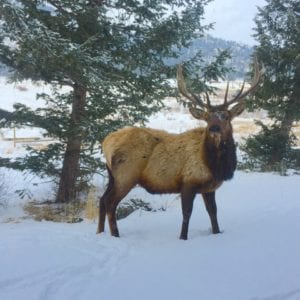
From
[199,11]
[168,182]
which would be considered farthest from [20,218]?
[199,11]

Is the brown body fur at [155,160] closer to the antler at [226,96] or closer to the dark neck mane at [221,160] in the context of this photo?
the dark neck mane at [221,160]

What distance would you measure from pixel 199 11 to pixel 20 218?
5715 mm

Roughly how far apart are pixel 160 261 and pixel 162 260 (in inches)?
1.7

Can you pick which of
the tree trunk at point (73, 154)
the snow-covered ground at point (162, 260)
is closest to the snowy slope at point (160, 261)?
the snow-covered ground at point (162, 260)

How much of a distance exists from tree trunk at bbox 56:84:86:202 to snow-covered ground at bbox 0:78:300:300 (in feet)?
8.83

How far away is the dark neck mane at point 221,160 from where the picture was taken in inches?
228

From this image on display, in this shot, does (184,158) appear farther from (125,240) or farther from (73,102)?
(73,102)

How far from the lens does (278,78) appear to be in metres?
12.6

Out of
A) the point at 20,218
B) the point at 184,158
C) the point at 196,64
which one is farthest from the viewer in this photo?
the point at 196,64

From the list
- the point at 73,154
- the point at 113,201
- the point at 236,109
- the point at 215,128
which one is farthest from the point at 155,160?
the point at 73,154

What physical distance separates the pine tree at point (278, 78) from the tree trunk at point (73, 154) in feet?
18.1

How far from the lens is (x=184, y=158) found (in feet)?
19.9

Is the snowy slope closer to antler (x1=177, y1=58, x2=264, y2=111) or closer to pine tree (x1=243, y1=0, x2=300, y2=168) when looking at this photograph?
antler (x1=177, y1=58, x2=264, y2=111)

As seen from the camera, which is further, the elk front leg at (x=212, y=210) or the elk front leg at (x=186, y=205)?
the elk front leg at (x=212, y=210)
